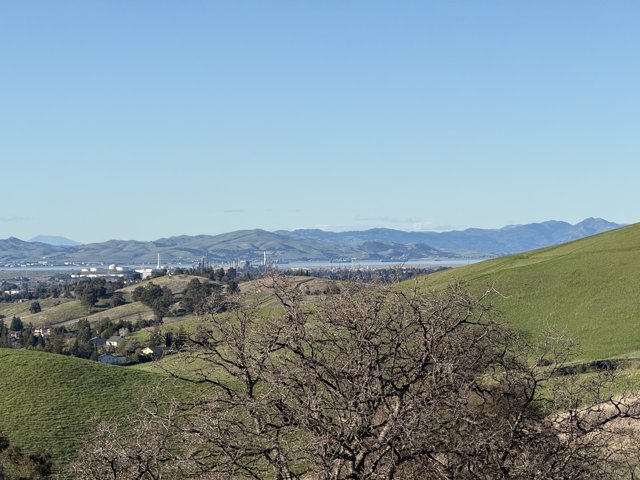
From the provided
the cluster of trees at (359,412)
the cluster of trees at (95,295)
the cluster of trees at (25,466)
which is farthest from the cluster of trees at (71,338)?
the cluster of trees at (359,412)

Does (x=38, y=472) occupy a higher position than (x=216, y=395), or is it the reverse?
(x=216, y=395)

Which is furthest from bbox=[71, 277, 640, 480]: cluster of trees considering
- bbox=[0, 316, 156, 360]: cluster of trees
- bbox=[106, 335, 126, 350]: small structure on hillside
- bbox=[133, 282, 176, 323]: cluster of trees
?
bbox=[133, 282, 176, 323]: cluster of trees

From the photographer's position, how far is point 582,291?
246ft

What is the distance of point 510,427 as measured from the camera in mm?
14164

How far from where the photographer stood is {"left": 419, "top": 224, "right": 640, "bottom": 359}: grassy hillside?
61.2m

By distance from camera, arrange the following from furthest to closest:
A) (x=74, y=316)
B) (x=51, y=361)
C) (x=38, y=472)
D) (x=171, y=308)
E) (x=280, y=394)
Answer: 1. (x=74, y=316)
2. (x=171, y=308)
3. (x=51, y=361)
4. (x=38, y=472)
5. (x=280, y=394)

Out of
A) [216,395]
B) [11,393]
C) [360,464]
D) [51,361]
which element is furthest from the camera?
[51,361]

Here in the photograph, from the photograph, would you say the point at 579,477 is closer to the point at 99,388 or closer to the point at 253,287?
the point at 253,287

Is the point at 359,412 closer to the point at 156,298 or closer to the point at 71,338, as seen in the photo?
the point at 71,338

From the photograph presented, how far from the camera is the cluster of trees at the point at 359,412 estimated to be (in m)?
13.0

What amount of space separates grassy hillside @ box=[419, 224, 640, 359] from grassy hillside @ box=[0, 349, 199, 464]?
21.0 metres

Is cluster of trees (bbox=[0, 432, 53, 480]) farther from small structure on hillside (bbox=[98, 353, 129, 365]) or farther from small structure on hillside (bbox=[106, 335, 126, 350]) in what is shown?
small structure on hillside (bbox=[106, 335, 126, 350])

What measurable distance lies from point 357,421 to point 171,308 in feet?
496

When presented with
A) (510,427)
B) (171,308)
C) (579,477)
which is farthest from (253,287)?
(171,308)
